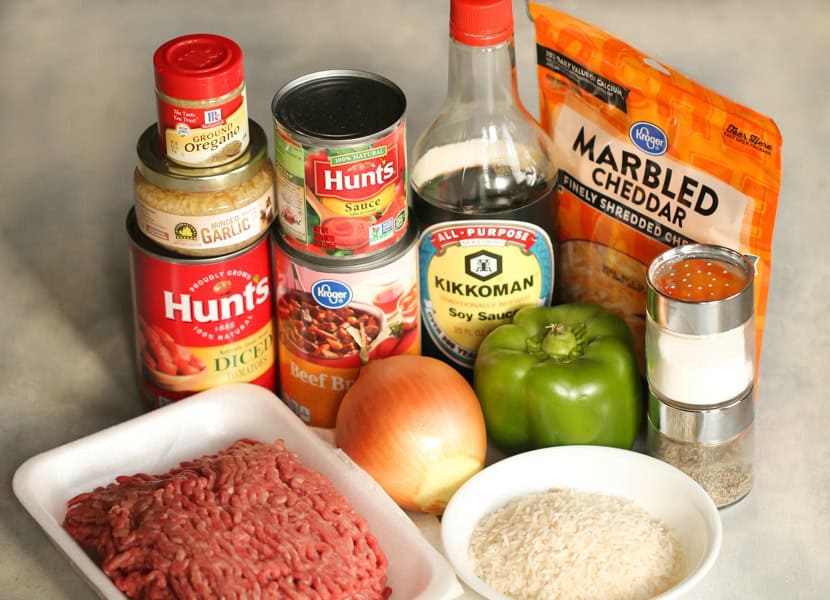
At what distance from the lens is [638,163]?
2152mm

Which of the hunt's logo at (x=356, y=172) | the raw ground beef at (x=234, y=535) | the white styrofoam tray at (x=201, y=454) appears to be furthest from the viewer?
the hunt's logo at (x=356, y=172)

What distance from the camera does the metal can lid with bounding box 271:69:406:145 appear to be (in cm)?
201

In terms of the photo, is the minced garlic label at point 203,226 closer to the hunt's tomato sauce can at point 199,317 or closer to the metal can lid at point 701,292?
the hunt's tomato sauce can at point 199,317

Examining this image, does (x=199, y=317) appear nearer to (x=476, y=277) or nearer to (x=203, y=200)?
(x=203, y=200)

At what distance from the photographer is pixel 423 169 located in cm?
222

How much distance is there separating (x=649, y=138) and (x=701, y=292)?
10.0 inches

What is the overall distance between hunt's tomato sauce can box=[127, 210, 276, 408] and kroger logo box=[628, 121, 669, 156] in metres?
0.54

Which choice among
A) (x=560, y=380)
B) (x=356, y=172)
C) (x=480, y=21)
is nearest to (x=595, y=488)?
(x=560, y=380)

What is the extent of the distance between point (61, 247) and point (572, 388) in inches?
40.3

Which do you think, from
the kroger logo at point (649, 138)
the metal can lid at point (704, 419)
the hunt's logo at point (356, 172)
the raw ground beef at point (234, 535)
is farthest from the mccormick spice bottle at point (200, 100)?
the metal can lid at point (704, 419)

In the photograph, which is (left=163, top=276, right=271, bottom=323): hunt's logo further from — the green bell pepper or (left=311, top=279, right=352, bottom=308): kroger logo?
the green bell pepper

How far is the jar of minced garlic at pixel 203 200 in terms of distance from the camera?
2.01 m

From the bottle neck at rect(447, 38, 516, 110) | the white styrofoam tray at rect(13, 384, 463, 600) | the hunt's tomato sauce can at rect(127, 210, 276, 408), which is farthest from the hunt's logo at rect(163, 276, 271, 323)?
the bottle neck at rect(447, 38, 516, 110)

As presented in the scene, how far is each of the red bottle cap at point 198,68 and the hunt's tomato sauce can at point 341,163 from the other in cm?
9
